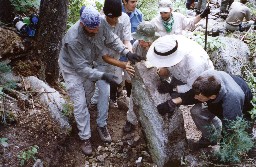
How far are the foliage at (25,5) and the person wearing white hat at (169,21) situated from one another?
324cm

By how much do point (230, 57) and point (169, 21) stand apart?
2.23m

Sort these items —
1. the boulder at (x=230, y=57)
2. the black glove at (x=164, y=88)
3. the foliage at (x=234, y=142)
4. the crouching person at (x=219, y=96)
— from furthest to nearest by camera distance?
1. the boulder at (x=230, y=57)
2. the black glove at (x=164, y=88)
3. the foliage at (x=234, y=142)
4. the crouching person at (x=219, y=96)

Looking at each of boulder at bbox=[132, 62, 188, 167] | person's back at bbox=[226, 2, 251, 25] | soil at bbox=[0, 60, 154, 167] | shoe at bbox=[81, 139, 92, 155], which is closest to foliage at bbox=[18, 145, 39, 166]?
soil at bbox=[0, 60, 154, 167]

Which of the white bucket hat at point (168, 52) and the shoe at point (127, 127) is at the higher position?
the white bucket hat at point (168, 52)

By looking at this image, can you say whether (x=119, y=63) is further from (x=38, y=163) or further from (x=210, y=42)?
(x=210, y=42)

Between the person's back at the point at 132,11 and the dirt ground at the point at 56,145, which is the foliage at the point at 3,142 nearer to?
the dirt ground at the point at 56,145

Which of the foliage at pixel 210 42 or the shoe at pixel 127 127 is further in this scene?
the foliage at pixel 210 42

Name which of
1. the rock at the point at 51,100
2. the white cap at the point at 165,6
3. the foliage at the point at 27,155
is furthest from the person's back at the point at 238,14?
the foliage at the point at 27,155

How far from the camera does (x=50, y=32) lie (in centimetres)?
615

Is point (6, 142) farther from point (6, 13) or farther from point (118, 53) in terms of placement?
point (6, 13)

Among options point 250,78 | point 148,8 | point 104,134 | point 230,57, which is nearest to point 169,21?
point 230,57

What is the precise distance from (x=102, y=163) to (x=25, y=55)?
3.02 meters

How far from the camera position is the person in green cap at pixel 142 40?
5234 mm

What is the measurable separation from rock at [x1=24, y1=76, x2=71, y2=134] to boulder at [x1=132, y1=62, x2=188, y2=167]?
1.52 metres
